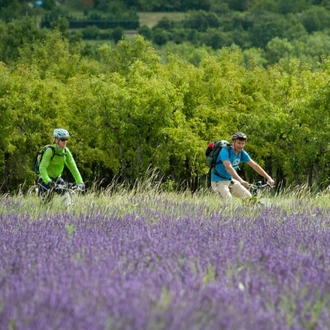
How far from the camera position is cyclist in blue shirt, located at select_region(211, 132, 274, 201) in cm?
1186

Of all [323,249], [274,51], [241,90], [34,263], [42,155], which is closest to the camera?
[34,263]

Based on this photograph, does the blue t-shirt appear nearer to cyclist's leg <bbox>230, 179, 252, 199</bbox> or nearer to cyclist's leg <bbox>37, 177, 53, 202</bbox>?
cyclist's leg <bbox>230, 179, 252, 199</bbox>

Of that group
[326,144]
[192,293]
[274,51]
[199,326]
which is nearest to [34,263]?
[192,293]

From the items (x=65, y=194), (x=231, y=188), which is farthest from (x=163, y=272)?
(x=231, y=188)

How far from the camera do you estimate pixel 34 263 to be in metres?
6.15

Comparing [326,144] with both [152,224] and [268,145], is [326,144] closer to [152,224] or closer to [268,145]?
[268,145]

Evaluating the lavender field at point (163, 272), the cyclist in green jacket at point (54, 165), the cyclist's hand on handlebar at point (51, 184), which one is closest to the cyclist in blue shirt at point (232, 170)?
the cyclist in green jacket at point (54, 165)

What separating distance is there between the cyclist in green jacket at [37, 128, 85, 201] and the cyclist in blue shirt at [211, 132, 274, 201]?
2.10 meters

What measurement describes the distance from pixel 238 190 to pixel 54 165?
283cm

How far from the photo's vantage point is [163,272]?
563 centimetres

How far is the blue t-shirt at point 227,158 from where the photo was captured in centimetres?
1187

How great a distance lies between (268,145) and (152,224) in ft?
129

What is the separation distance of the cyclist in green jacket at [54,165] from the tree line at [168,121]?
102 ft

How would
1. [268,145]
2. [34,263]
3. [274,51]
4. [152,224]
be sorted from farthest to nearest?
[274,51] → [268,145] → [152,224] → [34,263]
